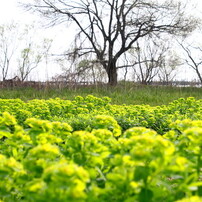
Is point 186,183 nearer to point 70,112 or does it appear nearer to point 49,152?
point 49,152

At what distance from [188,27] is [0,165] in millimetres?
15747

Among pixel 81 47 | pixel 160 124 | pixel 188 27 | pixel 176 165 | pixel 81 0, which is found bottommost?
pixel 160 124

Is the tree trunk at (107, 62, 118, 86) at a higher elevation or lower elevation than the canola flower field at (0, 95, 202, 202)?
higher

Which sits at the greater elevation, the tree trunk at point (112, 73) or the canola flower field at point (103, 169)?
the tree trunk at point (112, 73)

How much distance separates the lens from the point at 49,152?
111cm

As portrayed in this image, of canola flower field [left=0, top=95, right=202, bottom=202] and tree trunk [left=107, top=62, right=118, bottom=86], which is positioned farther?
tree trunk [left=107, top=62, right=118, bottom=86]

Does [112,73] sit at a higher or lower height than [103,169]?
higher

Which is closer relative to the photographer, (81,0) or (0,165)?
(0,165)

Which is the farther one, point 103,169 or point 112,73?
point 112,73

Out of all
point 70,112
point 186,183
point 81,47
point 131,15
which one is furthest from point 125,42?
point 186,183

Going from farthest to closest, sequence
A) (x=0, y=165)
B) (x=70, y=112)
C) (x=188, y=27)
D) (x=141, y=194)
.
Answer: (x=188, y=27)
(x=70, y=112)
(x=0, y=165)
(x=141, y=194)

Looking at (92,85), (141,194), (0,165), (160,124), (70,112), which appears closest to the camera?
(141,194)

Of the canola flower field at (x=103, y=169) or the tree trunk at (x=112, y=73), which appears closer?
the canola flower field at (x=103, y=169)

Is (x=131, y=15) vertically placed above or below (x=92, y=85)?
above
